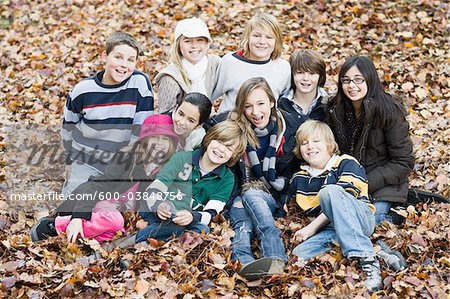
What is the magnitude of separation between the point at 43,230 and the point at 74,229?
0.29 metres

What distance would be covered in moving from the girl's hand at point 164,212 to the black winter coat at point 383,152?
1.71 m

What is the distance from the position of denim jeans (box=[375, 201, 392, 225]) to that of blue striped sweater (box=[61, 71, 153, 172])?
87.1 inches

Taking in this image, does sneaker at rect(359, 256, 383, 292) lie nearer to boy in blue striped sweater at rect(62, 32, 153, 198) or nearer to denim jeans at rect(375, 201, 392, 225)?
denim jeans at rect(375, 201, 392, 225)

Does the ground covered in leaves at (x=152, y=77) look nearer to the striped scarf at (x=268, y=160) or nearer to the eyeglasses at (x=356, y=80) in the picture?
the striped scarf at (x=268, y=160)

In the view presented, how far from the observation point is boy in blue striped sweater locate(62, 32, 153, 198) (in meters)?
4.66

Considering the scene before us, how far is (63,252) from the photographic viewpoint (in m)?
4.16

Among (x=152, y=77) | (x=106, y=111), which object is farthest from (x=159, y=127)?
(x=152, y=77)

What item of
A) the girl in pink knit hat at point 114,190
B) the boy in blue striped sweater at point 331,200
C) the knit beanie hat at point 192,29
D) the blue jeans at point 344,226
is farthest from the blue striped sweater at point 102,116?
the blue jeans at point 344,226

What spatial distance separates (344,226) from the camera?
160 inches

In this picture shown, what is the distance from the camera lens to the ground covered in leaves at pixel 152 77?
383cm

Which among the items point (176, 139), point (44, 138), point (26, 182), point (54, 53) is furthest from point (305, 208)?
point (54, 53)

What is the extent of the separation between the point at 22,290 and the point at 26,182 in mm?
1805

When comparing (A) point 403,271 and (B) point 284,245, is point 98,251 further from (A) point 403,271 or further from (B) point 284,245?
(A) point 403,271

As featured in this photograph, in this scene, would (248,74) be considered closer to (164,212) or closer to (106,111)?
(106,111)
